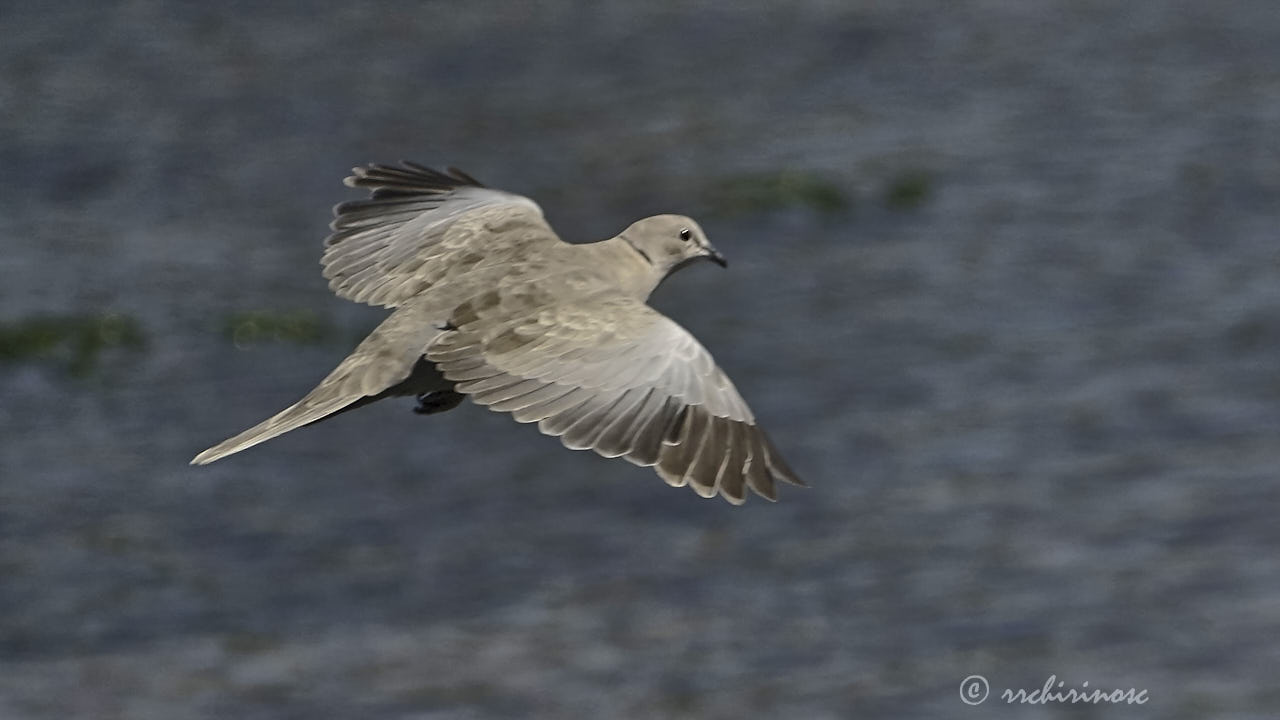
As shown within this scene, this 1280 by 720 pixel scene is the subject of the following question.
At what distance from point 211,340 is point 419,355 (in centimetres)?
1458

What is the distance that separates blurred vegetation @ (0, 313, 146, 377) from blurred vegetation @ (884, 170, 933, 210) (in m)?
8.50

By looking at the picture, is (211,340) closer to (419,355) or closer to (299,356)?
(299,356)

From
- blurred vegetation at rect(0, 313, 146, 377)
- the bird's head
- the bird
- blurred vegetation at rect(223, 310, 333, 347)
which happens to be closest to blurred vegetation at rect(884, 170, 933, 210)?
blurred vegetation at rect(223, 310, 333, 347)

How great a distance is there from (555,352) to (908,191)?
17793 mm

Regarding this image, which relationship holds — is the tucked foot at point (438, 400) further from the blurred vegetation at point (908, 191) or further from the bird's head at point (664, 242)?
the blurred vegetation at point (908, 191)

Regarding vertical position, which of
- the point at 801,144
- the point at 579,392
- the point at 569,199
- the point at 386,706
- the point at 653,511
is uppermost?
the point at 801,144

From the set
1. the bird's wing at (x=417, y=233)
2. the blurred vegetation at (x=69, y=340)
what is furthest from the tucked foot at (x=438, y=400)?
the blurred vegetation at (x=69, y=340)

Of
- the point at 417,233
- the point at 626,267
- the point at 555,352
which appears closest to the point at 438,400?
the point at 555,352

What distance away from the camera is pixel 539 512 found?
20.5 metres

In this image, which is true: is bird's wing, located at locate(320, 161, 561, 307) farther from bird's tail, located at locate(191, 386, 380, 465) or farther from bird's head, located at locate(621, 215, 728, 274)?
bird's tail, located at locate(191, 386, 380, 465)

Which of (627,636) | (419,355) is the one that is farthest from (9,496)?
(419,355)

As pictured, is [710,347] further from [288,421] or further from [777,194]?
[288,421]

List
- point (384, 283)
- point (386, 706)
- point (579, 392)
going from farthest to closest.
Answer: point (386, 706), point (384, 283), point (579, 392)

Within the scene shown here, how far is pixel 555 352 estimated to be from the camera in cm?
903
